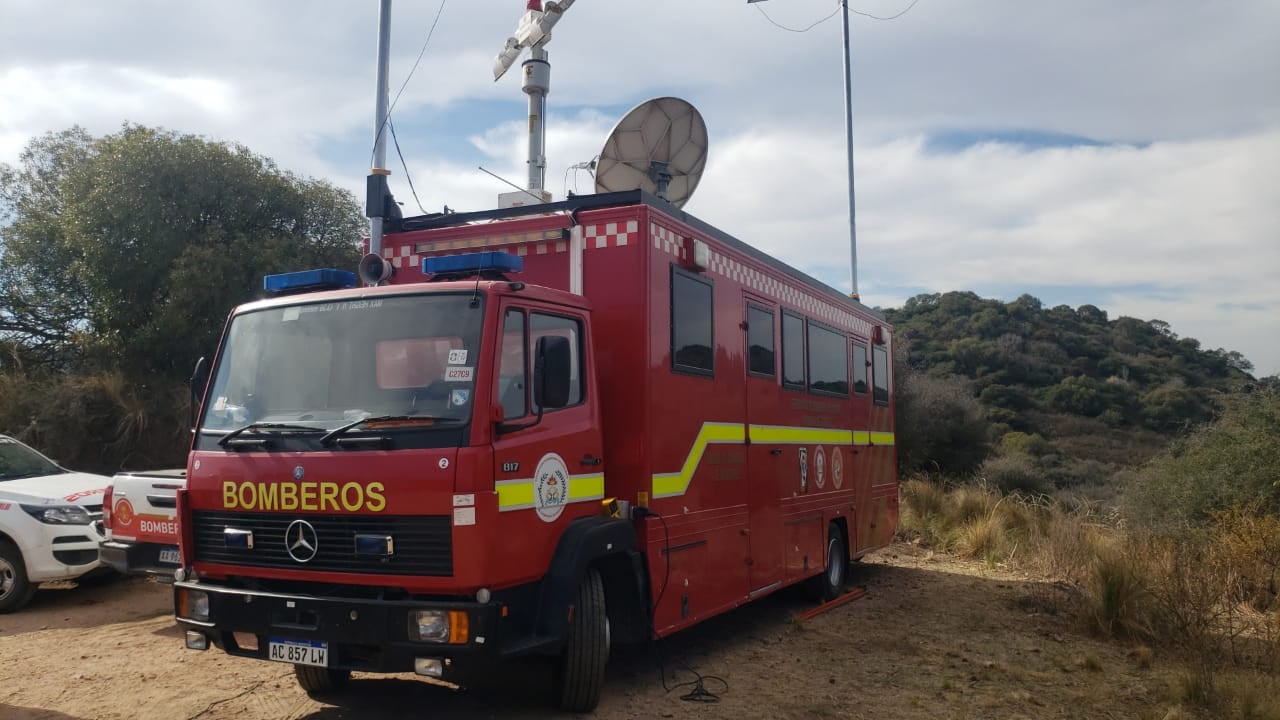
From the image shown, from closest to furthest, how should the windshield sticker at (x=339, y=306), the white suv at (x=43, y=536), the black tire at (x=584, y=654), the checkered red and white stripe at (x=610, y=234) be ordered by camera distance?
the windshield sticker at (x=339, y=306) < the black tire at (x=584, y=654) < the checkered red and white stripe at (x=610, y=234) < the white suv at (x=43, y=536)

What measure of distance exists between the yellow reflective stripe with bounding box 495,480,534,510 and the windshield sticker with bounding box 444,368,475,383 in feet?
1.94

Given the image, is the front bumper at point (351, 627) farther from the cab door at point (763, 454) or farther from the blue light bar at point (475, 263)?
the cab door at point (763, 454)

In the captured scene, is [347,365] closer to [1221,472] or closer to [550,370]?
[550,370]

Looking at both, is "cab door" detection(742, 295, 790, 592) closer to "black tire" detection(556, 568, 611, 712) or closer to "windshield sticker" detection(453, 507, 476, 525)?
"black tire" detection(556, 568, 611, 712)

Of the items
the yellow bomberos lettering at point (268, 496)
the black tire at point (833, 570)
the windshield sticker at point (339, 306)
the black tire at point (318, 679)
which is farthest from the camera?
the black tire at point (833, 570)

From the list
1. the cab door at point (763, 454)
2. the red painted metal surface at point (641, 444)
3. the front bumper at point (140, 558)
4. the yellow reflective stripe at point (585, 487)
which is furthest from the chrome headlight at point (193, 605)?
the cab door at point (763, 454)

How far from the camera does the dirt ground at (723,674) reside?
648cm

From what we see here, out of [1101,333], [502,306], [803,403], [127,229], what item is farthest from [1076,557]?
[1101,333]

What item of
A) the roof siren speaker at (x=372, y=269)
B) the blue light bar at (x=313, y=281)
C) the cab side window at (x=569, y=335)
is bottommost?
the cab side window at (x=569, y=335)

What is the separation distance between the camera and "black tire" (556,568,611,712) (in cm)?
600

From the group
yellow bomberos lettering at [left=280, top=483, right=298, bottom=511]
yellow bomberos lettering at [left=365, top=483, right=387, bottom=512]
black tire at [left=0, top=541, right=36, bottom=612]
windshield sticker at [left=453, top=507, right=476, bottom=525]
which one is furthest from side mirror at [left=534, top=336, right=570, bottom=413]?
black tire at [left=0, top=541, right=36, bottom=612]

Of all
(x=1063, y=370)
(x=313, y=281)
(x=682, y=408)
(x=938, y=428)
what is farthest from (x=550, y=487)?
(x=1063, y=370)

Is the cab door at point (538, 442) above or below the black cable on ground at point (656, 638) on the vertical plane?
above

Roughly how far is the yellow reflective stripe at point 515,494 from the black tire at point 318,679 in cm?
208
